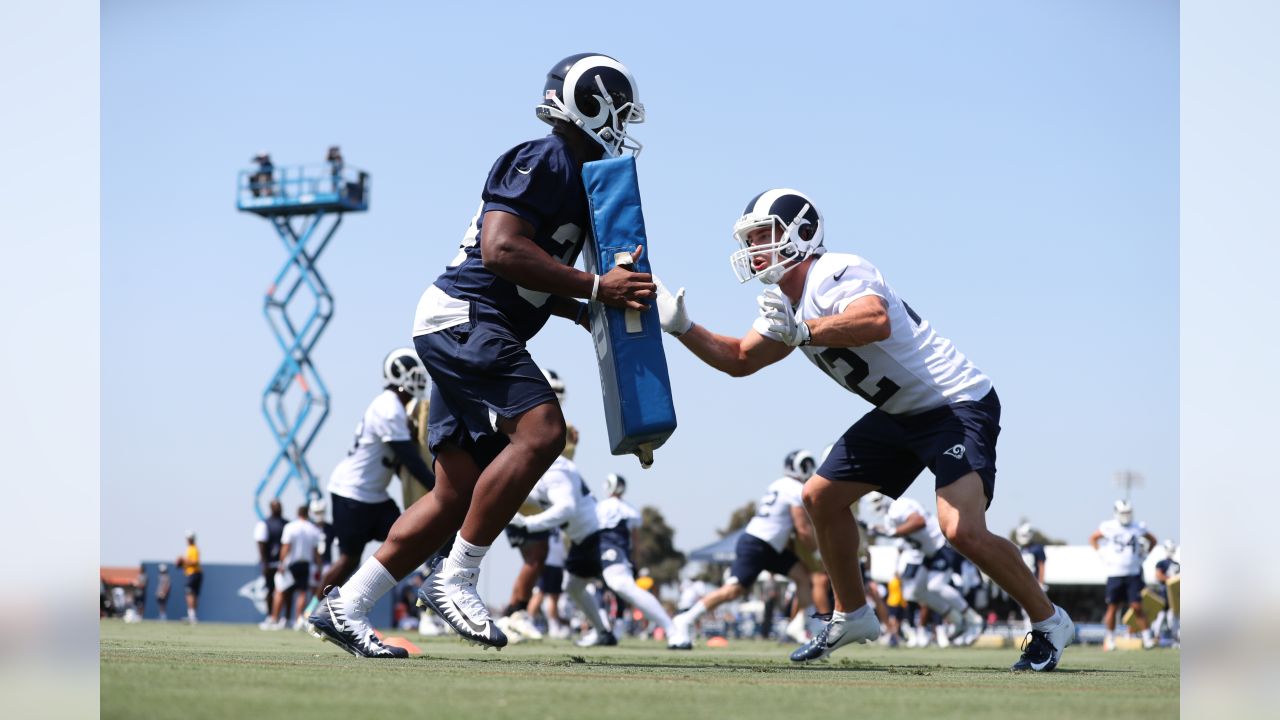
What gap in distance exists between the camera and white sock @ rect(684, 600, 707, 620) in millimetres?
12398

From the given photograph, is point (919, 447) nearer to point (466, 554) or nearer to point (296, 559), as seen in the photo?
point (466, 554)

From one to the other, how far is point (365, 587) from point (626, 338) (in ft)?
5.18

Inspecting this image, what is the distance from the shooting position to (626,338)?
5711 mm

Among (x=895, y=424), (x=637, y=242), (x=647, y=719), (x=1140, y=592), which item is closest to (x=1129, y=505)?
(x=1140, y=592)

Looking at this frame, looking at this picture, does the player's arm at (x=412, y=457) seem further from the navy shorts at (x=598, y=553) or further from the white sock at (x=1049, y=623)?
the white sock at (x=1049, y=623)

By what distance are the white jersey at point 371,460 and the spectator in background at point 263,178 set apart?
45354 millimetres

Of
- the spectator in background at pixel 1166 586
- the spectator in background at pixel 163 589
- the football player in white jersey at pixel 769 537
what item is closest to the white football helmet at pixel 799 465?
the football player in white jersey at pixel 769 537

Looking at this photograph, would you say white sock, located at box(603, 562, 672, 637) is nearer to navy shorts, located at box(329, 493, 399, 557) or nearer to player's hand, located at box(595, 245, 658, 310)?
navy shorts, located at box(329, 493, 399, 557)

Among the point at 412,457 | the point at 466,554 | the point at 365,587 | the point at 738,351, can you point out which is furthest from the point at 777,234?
the point at 412,457

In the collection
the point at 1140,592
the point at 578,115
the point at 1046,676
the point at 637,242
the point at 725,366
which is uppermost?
the point at 578,115
